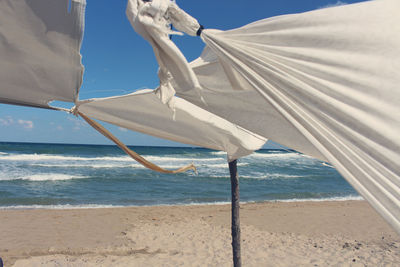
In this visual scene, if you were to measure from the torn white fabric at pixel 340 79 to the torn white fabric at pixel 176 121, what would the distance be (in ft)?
3.63

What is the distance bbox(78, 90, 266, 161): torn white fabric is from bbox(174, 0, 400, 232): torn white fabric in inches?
43.5

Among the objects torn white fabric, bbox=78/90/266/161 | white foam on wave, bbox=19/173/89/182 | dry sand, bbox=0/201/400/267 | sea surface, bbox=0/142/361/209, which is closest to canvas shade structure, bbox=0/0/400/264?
torn white fabric, bbox=78/90/266/161

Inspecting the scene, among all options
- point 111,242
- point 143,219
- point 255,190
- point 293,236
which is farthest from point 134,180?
point 293,236

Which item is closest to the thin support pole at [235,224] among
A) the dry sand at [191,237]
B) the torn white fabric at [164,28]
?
the dry sand at [191,237]

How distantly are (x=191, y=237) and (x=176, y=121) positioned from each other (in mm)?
3876

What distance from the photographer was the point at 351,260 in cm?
456

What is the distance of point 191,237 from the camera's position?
5809 millimetres

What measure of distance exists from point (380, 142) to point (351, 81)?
23 centimetres

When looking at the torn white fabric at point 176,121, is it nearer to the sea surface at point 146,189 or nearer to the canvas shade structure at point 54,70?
the canvas shade structure at point 54,70

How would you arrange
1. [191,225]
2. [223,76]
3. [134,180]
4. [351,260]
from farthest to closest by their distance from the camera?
[134,180], [191,225], [351,260], [223,76]

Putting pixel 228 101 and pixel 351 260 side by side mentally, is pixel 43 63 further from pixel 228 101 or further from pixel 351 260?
pixel 351 260

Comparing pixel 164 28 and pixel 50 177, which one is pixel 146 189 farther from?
pixel 164 28

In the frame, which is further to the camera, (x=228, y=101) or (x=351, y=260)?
(x=351, y=260)

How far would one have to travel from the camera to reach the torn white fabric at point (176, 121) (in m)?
2.34
